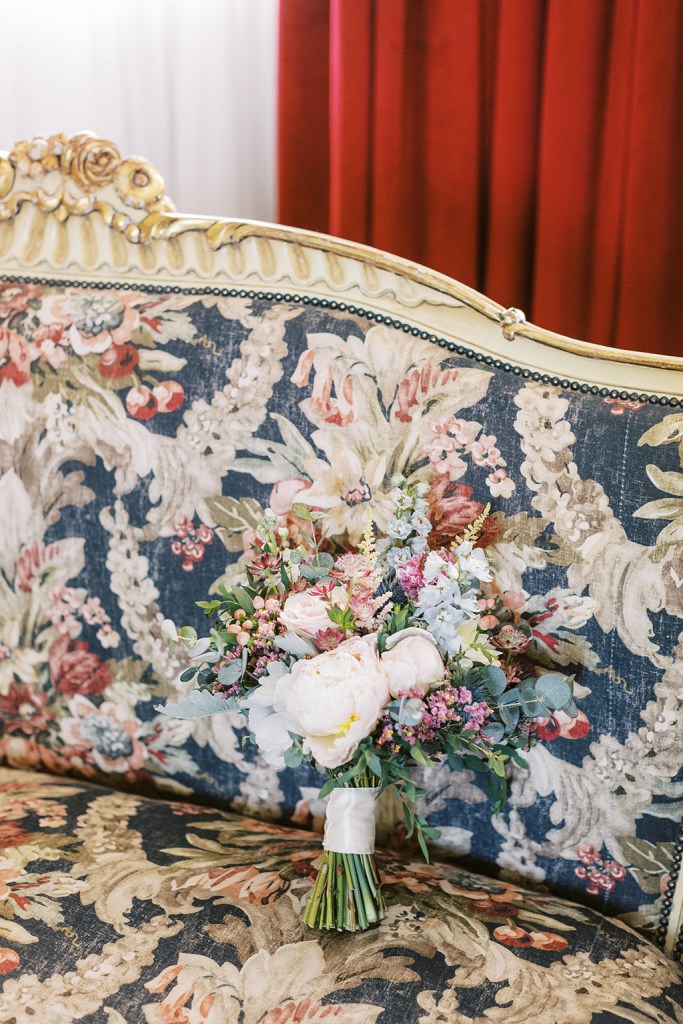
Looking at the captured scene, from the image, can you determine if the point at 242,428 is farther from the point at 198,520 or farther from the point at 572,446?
the point at 572,446

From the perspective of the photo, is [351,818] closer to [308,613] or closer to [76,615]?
[308,613]

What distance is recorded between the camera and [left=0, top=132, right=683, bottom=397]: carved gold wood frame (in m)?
1.02

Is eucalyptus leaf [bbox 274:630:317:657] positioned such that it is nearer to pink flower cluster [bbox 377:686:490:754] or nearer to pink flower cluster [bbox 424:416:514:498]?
pink flower cluster [bbox 377:686:490:754]

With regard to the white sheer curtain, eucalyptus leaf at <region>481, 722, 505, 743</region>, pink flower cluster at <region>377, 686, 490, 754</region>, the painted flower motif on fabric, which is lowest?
eucalyptus leaf at <region>481, 722, 505, 743</region>

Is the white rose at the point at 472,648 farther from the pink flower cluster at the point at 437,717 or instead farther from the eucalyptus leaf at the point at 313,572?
the eucalyptus leaf at the point at 313,572

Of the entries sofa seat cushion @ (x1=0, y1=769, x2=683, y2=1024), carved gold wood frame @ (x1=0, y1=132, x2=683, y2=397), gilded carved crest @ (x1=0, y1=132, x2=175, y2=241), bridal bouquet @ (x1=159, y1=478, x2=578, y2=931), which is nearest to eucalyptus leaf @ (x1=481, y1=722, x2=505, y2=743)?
bridal bouquet @ (x1=159, y1=478, x2=578, y2=931)

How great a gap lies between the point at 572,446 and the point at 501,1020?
597 millimetres

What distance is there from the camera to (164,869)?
1029 millimetres

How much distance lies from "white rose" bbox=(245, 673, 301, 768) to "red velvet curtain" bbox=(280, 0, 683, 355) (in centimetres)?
74

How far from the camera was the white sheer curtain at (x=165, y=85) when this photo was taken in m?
1.47

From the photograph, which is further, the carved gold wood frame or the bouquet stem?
the carved gold wood frame

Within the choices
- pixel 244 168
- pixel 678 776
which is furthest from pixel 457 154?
pixel 678 776

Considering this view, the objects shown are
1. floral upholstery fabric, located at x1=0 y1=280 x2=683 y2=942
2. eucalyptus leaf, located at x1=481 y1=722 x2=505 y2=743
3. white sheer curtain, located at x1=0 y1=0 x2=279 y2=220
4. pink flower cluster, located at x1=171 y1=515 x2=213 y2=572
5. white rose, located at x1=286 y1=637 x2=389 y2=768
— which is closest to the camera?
white rose, located at x1=286 y1=637 x2=389 y2=768

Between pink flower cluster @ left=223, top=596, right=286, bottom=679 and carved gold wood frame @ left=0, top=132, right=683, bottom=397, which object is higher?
carved gold wood frame @ left=0, top=132, right=683, bottom=397
